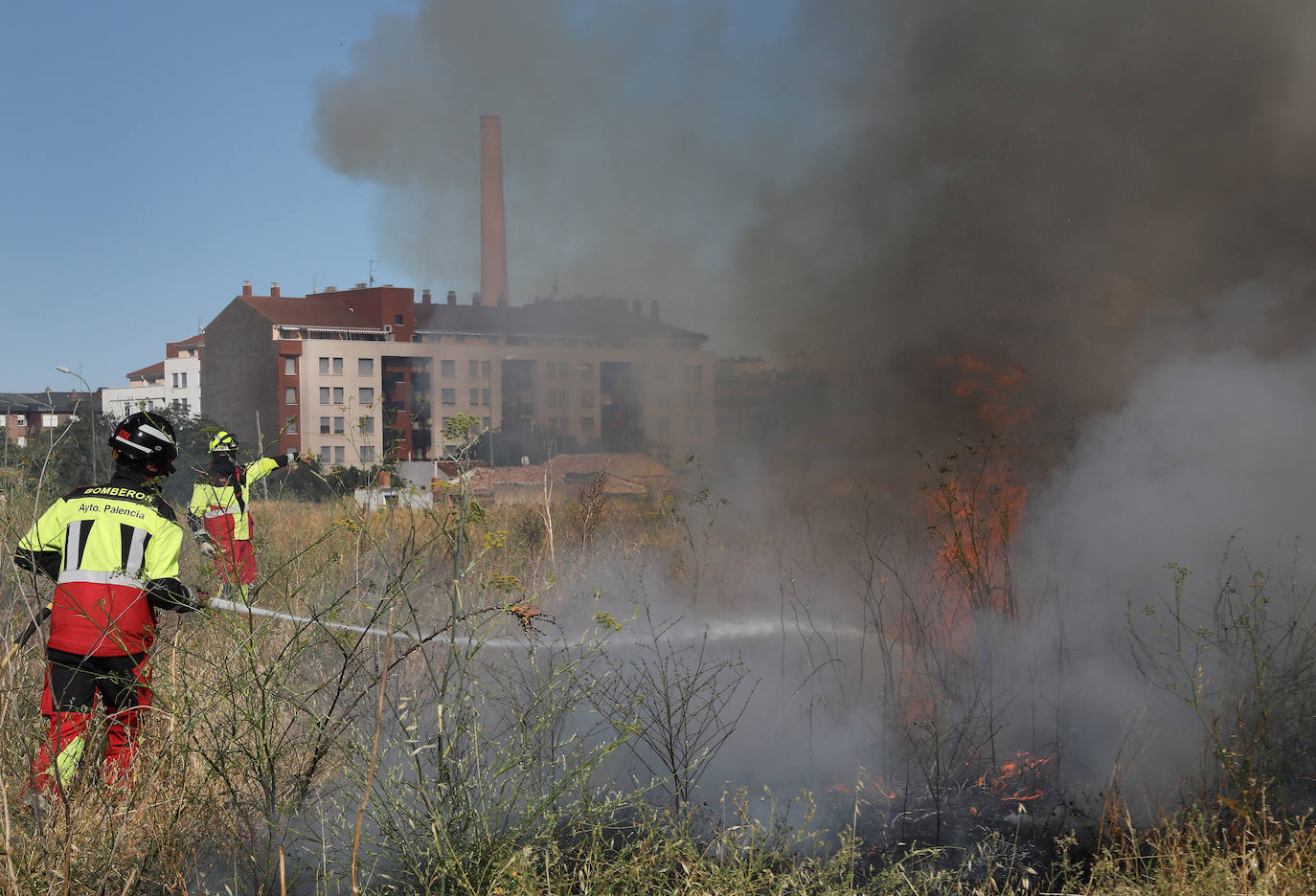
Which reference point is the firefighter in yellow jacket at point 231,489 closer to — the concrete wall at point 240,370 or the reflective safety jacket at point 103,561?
the reflective safety jacket at point 103,561

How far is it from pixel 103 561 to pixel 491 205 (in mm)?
40707

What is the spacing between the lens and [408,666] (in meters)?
5.54

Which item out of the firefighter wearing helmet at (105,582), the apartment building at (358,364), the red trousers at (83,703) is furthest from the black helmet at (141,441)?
the apartment building at (358,364)

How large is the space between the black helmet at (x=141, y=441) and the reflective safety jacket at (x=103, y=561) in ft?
0.53

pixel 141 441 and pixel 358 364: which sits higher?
pixel 358 364

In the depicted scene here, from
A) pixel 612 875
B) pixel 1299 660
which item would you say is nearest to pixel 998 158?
pixel 1299 660

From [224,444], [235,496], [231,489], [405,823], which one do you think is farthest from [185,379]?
[405,823]

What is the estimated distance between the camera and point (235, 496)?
26.9 ft

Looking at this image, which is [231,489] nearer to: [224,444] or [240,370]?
[224,444]

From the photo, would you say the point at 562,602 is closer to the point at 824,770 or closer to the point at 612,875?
the point at 824,770

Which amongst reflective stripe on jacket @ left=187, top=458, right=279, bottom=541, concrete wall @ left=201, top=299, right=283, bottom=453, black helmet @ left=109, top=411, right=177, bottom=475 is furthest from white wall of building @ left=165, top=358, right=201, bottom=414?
black helmet @ left=109, top=411, right=177, bottom=475

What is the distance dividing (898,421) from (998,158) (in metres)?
3.03

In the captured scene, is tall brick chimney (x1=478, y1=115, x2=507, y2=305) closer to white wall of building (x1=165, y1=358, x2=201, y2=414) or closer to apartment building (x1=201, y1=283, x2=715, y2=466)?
apartment building (x1=201, y1=283, x2=715, y2=466)

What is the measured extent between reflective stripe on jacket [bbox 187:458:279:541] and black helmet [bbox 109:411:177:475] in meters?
3.26
